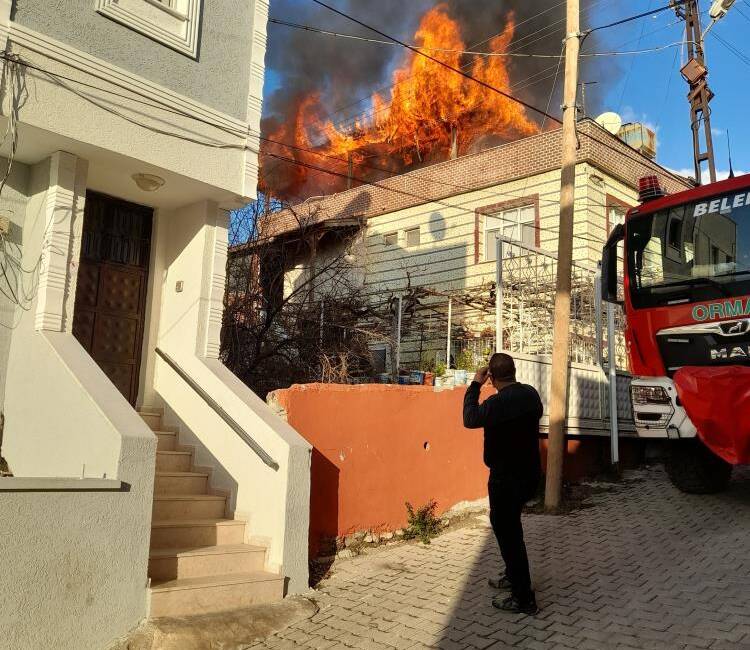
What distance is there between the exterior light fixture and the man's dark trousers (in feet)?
15.7

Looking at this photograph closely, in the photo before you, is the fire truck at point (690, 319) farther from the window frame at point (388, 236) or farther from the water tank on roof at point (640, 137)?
the water tank on roof at point (640, 137)

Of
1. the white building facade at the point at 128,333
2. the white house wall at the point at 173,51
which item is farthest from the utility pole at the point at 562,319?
the white house wall at the point at 173,51

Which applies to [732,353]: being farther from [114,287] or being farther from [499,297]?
[114,287]

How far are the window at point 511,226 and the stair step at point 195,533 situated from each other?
9.51 metres

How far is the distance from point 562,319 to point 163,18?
19.3ft

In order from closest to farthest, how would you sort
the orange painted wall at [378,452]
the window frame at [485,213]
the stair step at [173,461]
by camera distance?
the orange painted wall at [378,452]
the stair step at [173,461]
the window frame at [485,213]

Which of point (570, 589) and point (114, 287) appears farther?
point (114, 287)

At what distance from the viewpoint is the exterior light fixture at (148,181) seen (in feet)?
22.0

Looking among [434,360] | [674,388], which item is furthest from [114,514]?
[434,360]

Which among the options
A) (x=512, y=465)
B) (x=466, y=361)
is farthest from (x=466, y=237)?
(x=512, y=465)

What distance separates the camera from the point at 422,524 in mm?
7105

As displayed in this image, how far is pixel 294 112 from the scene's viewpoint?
965 inches

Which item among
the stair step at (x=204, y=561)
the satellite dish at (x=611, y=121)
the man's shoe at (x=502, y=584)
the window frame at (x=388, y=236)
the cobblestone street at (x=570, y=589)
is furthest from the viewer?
the satellite dish at (x=611, y=121)

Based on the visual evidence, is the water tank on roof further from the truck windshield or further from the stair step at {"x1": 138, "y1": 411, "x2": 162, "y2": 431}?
the stair step at {"x1": 138, "y1": 411, "x2": 162, "y2": 431}
